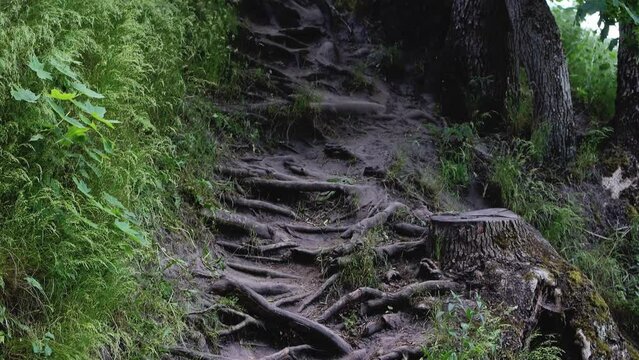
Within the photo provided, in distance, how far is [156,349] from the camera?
374 cm

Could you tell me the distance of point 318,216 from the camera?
6570 mm

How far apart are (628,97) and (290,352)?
5.87 metres

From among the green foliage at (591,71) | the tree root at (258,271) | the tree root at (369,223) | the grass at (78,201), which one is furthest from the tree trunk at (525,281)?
the green foliage at (591,71)

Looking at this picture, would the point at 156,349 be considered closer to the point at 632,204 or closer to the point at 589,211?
the point at 589,211

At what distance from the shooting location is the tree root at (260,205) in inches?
239

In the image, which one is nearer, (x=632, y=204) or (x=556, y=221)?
(x=556, y=221)

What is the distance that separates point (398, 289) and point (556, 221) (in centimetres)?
261

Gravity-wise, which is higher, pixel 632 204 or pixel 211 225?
pixel 632 204

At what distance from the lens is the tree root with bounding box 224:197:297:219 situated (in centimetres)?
608

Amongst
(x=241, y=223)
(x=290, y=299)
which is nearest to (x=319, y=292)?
Answer: (x=290, y=299)

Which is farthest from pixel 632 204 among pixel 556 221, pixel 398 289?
pixel 398 289

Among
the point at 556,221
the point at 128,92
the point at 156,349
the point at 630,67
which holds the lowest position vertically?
the point at 156,349

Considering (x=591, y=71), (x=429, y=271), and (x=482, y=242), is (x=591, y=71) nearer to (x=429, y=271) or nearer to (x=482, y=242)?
(x=482, y=242)

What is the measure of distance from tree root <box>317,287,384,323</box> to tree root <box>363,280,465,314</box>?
47mm
